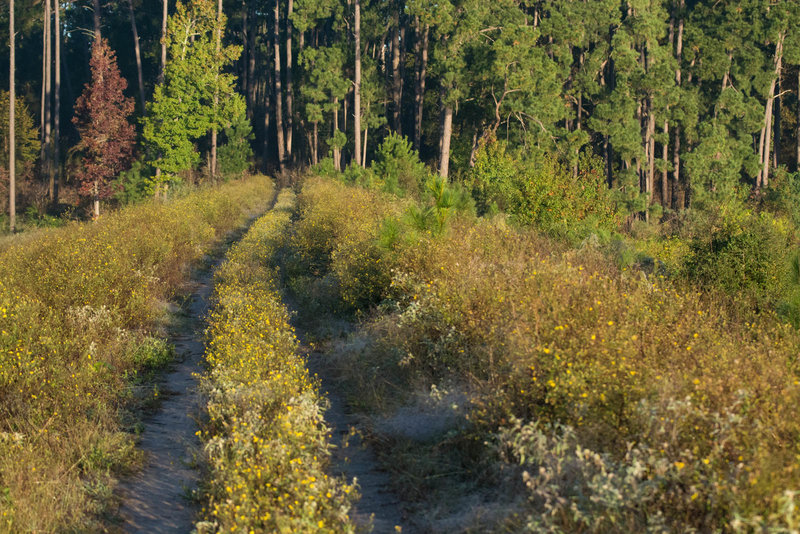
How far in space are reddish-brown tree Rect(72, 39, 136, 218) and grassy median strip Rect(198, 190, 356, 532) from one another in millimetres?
26129

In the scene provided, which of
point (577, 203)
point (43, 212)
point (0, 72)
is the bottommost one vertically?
point (43, 212)

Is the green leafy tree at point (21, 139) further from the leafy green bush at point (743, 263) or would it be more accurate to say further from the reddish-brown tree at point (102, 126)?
the leafy green bush at point (743, 263)

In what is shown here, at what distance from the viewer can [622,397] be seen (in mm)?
Result: 5203

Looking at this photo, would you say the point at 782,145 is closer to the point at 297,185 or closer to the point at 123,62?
the point at 297,185

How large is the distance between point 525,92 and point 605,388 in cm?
3051

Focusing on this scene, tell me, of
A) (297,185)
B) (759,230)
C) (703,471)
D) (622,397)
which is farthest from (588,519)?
(297,185)

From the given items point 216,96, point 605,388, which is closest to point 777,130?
point 216,96

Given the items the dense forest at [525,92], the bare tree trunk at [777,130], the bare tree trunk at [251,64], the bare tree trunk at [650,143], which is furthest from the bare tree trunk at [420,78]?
the bare tree trunk at [777,130]

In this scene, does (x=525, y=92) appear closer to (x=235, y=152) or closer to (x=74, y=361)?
(x=235, y=152)

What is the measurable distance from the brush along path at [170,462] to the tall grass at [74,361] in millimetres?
192

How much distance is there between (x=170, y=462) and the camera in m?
6.30

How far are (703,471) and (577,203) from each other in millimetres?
10808

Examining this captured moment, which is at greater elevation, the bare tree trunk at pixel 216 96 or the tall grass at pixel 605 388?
the bare tree trunk at pixel 216 96

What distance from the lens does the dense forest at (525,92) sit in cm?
3350
